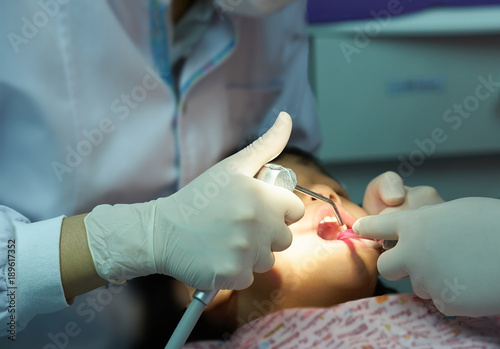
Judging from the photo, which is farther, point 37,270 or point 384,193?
→ point 384,193

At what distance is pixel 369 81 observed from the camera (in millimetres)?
1760

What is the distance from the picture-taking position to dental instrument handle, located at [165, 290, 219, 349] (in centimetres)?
71

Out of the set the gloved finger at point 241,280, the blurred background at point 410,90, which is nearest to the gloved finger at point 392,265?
the gloved finger at point 241,280

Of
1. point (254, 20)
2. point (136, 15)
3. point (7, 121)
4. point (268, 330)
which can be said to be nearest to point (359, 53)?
point (254, 20)

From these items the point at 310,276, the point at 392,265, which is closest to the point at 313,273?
the point at 310,276

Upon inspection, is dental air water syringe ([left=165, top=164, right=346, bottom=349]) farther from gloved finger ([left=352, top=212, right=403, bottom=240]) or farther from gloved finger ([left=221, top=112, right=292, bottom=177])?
gloved finger ([left=352, top=212, right=403, bottom=240])

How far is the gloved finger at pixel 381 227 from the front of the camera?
807 mm

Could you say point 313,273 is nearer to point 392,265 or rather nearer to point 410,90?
point 392,265

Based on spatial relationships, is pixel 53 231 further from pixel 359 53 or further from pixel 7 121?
pixel 359 53

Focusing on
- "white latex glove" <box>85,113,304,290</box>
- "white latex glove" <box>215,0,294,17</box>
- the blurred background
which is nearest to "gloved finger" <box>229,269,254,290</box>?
"white latex glove" <box>85,113,304,290</box>

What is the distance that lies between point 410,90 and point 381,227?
1.09 metres

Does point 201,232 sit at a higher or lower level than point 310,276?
higher

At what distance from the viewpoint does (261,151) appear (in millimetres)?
801

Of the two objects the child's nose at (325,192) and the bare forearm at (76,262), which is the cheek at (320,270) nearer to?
the child's nose at (325,192)
